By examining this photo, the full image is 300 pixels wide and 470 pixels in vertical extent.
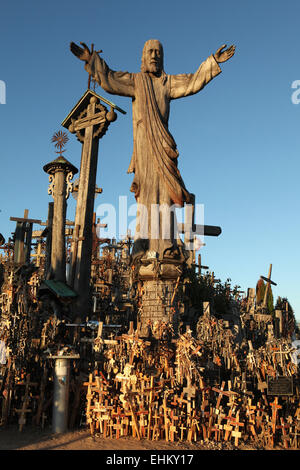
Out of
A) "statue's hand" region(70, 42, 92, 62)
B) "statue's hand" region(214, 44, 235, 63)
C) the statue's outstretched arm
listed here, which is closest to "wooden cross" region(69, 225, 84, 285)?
the statue's outstretched arm

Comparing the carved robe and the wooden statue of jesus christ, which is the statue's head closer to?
the wooden statue of jesus christ

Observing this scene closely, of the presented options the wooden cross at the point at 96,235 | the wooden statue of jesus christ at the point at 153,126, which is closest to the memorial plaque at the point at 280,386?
the wooden statue of jesus christ at the point at 153,126

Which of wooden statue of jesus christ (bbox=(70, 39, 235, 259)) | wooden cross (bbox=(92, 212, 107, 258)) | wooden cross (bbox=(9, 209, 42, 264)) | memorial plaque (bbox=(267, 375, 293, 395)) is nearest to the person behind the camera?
memorial plaque (bbox=(267, 375, 293, 395))

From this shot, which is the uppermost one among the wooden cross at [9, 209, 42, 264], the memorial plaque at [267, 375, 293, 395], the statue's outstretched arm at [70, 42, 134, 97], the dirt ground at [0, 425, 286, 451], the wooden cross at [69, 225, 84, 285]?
the statue's outstretched arm at [70, 42, 134, 97]

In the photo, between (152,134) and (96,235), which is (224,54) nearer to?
(152,134)

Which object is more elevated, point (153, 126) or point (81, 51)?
point (81, 51)

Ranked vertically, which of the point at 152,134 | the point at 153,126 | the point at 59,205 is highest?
the point at 153,126

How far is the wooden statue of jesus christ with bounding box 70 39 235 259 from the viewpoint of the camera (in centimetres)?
1106

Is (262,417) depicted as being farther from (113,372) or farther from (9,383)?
(9,383)

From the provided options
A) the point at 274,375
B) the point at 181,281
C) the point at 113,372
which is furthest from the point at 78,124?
the point at 274,375

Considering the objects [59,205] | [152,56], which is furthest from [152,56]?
[59,205]

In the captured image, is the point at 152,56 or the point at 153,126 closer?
the point at 153,126

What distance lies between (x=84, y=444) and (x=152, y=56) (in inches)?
379

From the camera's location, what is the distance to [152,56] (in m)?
11.7
